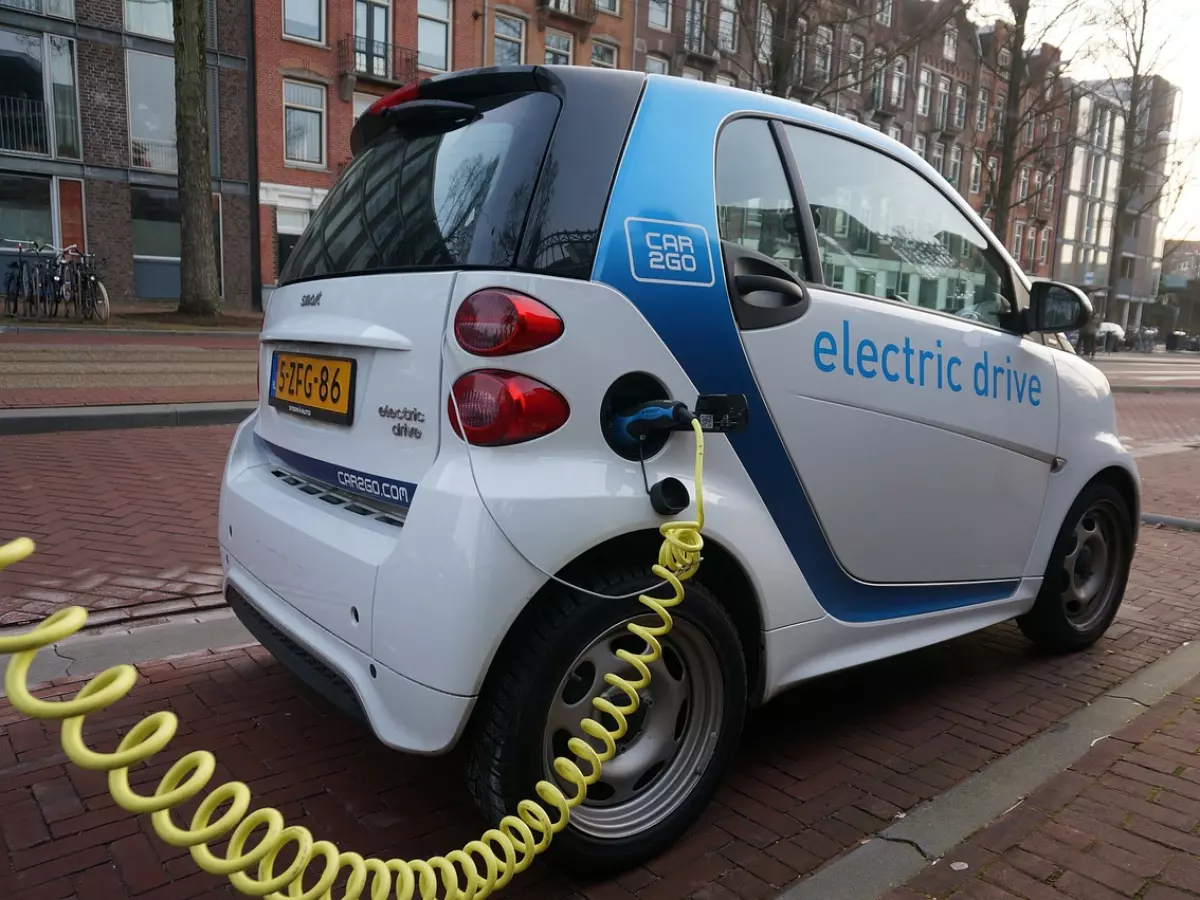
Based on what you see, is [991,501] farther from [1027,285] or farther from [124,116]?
[124,116]

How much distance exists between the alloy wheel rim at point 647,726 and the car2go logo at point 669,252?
2.69ft

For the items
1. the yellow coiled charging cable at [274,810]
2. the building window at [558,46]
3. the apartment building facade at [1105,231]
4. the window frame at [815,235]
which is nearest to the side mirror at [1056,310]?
the window frame at [815,235]

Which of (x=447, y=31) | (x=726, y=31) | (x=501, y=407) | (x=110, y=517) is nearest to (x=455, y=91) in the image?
(x=501, y=407)

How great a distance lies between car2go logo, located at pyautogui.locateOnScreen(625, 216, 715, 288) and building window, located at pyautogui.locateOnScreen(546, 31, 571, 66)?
31482 mm

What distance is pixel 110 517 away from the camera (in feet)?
16.7

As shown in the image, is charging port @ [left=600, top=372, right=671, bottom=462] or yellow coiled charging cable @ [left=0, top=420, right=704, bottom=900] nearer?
yellow coiled charging cable @ [left=0, top=420, right=704, bottom=900]

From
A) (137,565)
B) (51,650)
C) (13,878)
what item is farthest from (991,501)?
(137,565)

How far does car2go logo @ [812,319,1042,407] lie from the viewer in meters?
2.60

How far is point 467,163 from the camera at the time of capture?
7.53ft

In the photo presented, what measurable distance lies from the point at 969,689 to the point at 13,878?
311cm

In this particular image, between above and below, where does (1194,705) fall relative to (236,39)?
below

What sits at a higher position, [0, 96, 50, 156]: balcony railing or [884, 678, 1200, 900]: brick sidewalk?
[0, 96, 50, 156]: balcony railing

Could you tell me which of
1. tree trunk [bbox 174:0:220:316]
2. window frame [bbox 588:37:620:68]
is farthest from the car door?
window frame [bbox 588:37:620:68]

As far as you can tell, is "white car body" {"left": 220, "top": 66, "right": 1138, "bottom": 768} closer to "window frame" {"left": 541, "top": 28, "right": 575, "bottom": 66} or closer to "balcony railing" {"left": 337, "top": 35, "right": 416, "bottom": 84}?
"balcony railing" {"left": 337, "top": 35, "right": 416, "bottom": 84}
